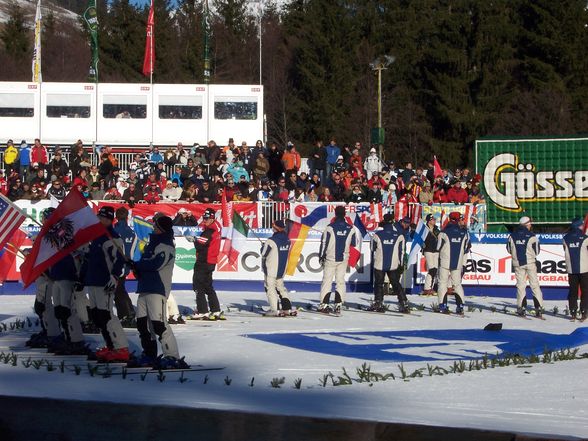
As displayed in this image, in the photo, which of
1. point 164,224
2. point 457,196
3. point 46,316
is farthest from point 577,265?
point 46,316

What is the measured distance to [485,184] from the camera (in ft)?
104

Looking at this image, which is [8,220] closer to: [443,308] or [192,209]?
[443,308]

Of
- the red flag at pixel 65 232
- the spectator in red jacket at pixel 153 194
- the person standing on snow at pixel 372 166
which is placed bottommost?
the red flag at pixel 65 232

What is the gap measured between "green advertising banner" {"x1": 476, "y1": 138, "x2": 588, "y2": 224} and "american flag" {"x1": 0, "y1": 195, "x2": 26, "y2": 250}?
17831mm

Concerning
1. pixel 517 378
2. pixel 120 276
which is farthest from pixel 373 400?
pixel 120 276

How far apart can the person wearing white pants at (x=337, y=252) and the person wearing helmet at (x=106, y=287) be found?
777 centimetres

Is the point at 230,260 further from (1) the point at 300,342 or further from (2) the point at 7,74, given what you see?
→ (2) the point at 7,74

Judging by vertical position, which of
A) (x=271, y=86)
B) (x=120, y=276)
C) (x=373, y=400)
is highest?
(x=271, y=86)

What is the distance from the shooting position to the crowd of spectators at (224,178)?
29.8m

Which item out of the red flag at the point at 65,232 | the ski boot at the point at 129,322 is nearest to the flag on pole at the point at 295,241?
the ski boot at the point at 129,322

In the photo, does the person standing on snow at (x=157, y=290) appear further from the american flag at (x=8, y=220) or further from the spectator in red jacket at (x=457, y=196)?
the spectator in red jacket at (x=457, y=196)

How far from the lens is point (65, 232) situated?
14.7 metres

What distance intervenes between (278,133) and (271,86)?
256 inches

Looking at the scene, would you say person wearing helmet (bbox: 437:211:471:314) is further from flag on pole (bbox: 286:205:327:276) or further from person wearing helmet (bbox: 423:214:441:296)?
flag on pole (bbox: 286:205:327:276)
